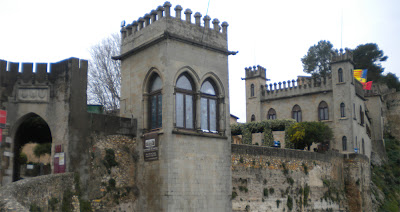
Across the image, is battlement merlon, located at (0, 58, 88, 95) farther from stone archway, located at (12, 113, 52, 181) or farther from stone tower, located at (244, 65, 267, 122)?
stone tower, located at (244, 65, 267, 122)

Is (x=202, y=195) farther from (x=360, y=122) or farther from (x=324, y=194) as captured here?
(x=360, y=122)

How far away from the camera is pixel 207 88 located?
2072 centimetres

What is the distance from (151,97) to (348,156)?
18.7m

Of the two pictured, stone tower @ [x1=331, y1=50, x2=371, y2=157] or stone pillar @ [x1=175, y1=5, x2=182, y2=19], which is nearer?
stone pillar @ [x1=175, y1=5, x2=182, y2=19]

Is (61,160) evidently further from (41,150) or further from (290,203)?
(41,150)

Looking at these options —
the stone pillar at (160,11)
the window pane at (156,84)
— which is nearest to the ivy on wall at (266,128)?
the window pane at (156,84)

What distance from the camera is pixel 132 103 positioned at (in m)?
20.7

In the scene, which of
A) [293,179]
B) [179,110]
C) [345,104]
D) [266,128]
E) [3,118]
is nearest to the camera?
[3,118]

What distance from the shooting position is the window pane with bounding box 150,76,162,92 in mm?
19627

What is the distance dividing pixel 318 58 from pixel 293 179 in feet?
134

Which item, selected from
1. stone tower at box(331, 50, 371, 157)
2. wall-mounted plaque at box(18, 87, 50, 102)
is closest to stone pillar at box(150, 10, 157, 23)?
wall-mounted plaque at box(18, 87, 50, 102)

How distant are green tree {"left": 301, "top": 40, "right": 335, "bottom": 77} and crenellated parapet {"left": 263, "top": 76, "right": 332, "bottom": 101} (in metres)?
16.5

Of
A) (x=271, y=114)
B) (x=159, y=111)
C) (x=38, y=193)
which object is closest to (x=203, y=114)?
(x=159, y=111)

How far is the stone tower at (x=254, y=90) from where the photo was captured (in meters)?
49.1
